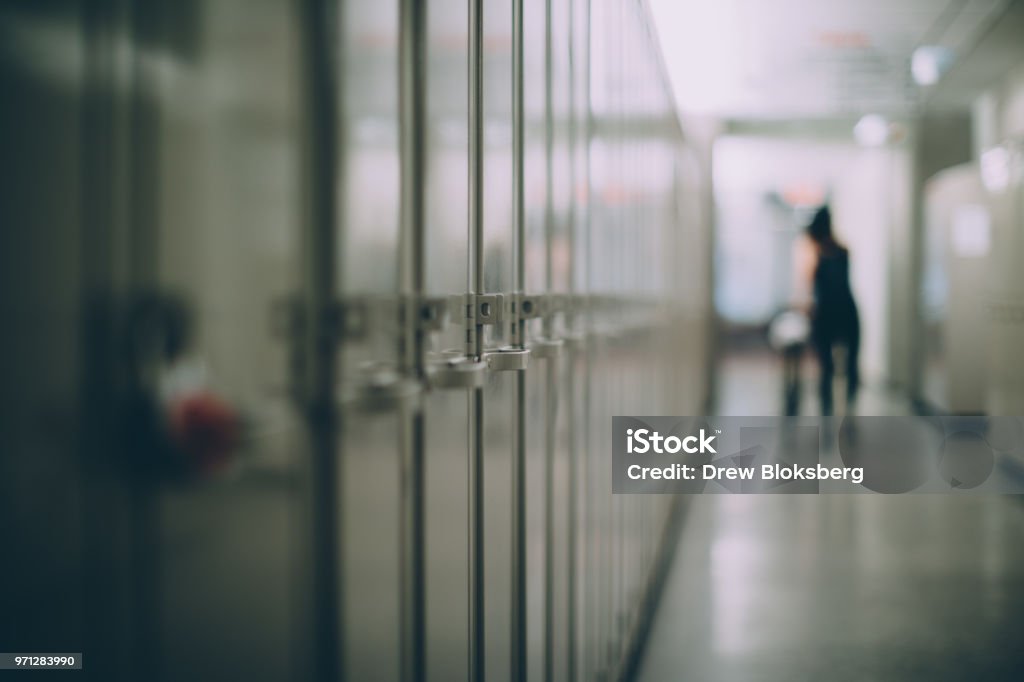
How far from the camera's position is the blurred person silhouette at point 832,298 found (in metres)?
A: 6.82

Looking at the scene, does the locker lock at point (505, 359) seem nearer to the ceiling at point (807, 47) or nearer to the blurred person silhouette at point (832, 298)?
the blurred person silhouette at point (832, 298)

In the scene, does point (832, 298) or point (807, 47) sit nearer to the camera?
point (832, 298)

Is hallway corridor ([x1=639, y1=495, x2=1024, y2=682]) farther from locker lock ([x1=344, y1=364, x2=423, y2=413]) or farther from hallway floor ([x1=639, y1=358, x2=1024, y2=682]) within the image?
locker lock ([x1=344, y1=364, x2=423, y2=413])

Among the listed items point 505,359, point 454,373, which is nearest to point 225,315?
point 454,373

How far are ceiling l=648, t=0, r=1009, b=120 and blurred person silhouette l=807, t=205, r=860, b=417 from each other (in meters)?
2.03

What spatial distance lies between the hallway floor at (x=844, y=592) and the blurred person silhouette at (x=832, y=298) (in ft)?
3.79

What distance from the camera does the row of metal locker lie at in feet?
2.12

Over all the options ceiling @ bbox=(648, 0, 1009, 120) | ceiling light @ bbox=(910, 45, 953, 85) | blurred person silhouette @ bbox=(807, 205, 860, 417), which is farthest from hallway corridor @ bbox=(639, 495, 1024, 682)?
ceiling light @ bbox=(910, 45, 953, 85)

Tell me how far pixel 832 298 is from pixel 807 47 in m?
3.38

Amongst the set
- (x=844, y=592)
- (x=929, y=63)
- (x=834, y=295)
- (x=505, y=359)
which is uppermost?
(x=929, y=63)

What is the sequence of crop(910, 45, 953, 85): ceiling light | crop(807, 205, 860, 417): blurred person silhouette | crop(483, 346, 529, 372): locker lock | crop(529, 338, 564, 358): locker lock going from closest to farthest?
crop(483, 346, 529, 372): locker lock < crop(529, 338, 564, 358): locker lock < crop(807, 205, 860, 417): blurred person silhouette < crop(910, 45, 953, 85): ceiling light

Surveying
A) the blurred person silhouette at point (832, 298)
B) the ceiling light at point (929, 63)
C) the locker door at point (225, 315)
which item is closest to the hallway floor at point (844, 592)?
the blurred person silhouette at point (832, 298)

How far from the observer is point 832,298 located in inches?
269

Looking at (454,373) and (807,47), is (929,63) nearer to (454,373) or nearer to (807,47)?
(807,47)
